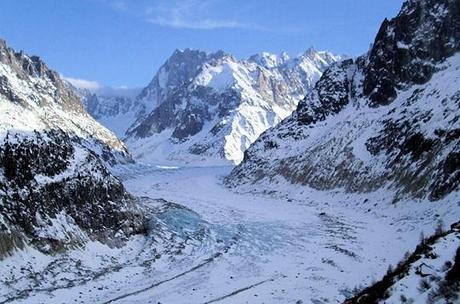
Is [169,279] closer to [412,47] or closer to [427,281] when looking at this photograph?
[427,281]

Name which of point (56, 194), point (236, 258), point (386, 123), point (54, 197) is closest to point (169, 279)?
point (236, 258)

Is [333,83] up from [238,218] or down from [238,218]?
up

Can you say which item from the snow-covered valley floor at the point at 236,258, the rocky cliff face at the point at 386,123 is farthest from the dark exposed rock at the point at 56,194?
the rocky cliff face at the point at 386,123

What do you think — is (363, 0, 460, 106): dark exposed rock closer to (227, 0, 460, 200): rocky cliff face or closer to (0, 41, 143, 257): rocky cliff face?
(227, 0, 460, 200): rocky cliff face

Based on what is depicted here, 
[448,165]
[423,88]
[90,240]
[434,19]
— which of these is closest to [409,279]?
[90,240]

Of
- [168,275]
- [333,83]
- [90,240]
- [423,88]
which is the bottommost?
[168,275]

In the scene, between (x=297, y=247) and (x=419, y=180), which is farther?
(x=419, y=180)

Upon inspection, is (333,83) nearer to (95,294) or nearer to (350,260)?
(350,260)

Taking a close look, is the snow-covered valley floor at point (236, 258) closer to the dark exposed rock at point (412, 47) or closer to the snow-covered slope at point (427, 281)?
the snow-covered slope at point (427, 281)
